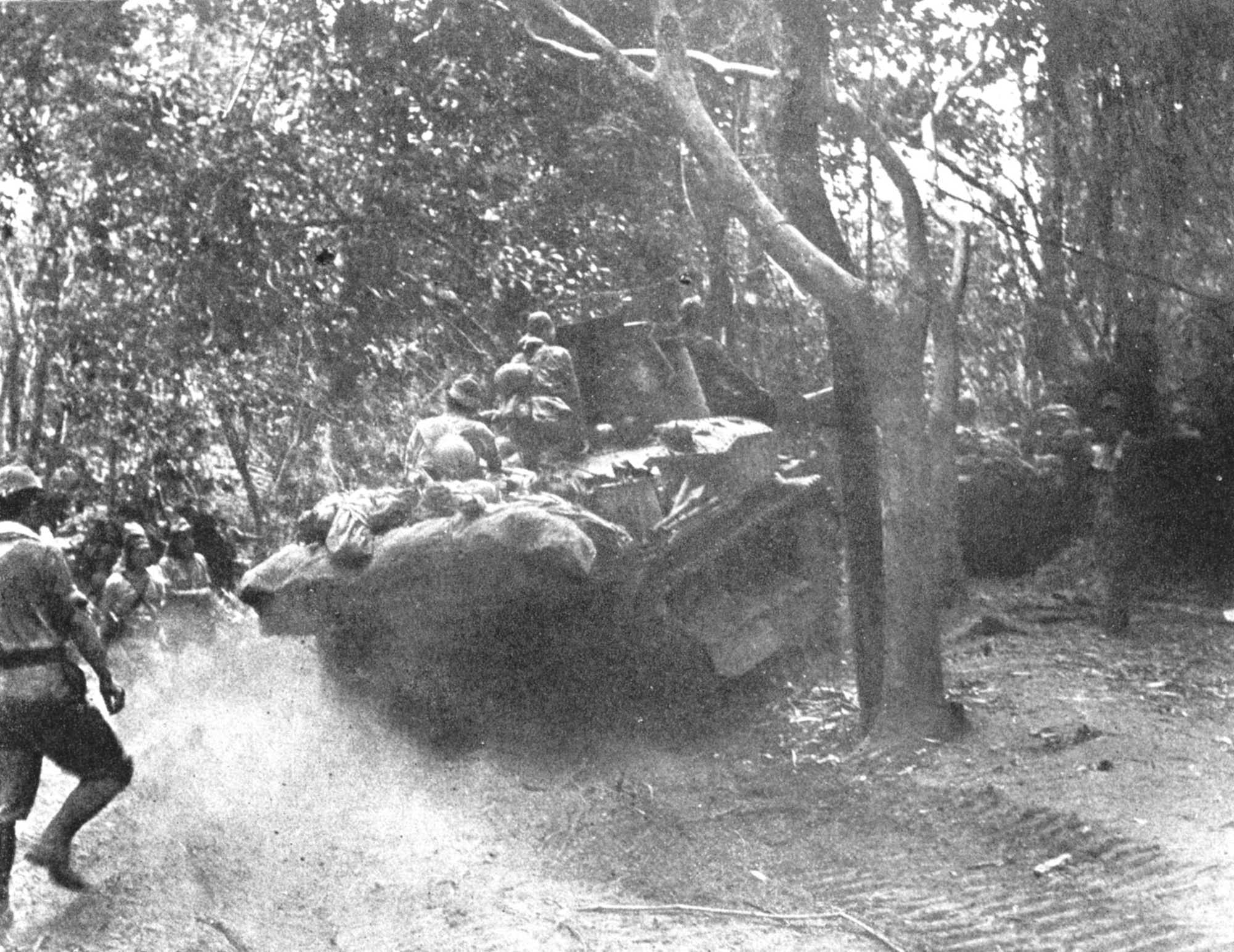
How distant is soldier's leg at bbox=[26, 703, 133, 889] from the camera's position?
5.61 metres

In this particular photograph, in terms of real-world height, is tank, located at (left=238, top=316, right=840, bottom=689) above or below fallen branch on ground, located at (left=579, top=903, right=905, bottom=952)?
above

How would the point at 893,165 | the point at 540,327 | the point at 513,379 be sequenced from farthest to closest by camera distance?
the point at 540,327
the point at 513,379
the point at 893,165

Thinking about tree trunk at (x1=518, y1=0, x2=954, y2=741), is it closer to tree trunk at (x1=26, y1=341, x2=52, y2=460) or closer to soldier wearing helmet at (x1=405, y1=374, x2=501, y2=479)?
soldier wearing helmet at (x1=405, y1=374, x2=501, y2=479)

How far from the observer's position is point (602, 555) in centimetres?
760

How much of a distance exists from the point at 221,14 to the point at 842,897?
18.3 ft

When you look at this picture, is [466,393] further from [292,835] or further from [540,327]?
[292,835]

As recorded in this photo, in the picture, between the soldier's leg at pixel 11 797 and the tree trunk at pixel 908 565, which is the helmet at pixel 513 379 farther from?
the soldier's leg at pixel 11 797

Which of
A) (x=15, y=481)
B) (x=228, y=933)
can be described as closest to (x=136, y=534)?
(x=15, y=481)

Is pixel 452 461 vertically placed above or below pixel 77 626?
above

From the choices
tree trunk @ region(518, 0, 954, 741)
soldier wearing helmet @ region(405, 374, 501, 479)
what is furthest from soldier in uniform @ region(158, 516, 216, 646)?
tree trunk @ region(518, 0, 954, 741)

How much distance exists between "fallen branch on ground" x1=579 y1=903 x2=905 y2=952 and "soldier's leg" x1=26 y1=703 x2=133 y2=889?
1.84 metres

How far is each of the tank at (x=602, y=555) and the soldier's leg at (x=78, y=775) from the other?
1687 mm

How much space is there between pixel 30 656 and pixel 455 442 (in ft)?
8.47

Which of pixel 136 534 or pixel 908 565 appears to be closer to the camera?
pixel 908 565
